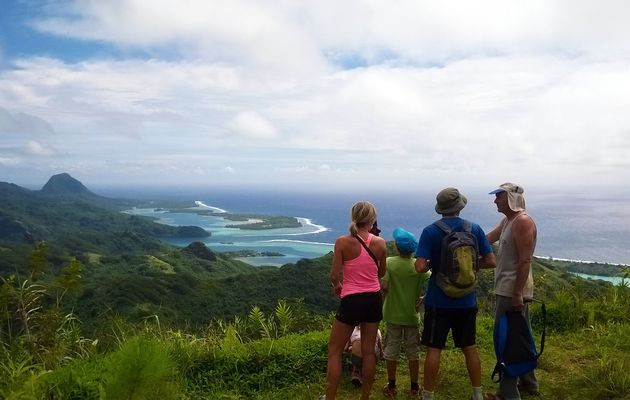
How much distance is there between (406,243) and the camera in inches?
145

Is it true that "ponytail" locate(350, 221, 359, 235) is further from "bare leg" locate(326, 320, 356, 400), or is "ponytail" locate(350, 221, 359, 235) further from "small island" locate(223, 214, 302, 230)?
"small island" locate(223, 214, 302, 230)

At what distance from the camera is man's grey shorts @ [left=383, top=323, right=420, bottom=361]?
376 centimetres

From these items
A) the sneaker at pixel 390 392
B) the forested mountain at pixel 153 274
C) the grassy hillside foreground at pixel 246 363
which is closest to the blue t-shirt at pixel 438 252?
the sneaker at pixel 390 392

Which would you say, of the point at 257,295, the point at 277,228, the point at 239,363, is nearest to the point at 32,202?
the point at 277,228

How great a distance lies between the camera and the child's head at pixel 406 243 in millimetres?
3688

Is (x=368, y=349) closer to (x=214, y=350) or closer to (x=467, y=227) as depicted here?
(x=467, y=227)

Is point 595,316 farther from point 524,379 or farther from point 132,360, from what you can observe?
point 132,360

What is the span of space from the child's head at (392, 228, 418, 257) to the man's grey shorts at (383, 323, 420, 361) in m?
0.61

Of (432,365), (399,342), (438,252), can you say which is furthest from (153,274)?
(438,252)

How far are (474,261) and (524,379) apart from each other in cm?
134

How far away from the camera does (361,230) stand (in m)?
3.39

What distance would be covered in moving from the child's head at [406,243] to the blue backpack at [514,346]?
34.0 inches

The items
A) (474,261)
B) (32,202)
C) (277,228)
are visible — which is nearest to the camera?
(474,261)

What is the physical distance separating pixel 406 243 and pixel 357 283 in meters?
0.59
